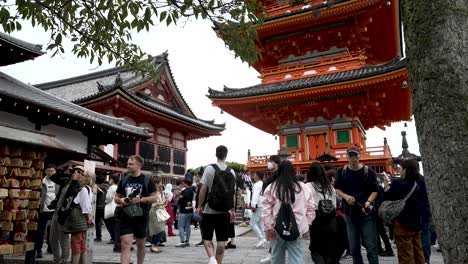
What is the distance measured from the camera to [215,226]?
501cm

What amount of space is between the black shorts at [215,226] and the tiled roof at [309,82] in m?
10.2

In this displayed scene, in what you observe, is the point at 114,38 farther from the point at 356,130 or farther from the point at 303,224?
the point at 356,130

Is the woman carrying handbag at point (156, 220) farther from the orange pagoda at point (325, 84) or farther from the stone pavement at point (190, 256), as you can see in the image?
the orange pagoda at point (325, 84)

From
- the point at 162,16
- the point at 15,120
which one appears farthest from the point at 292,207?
the point at 15,120

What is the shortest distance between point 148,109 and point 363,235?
1383cm

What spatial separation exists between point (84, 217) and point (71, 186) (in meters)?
0.52

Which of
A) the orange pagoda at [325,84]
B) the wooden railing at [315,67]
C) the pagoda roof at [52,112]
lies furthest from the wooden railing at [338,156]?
the pagoda roof at [52,112]

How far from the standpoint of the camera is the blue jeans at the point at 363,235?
4.45m

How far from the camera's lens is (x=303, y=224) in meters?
3.90

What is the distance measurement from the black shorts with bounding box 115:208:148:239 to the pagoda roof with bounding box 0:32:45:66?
6389mm

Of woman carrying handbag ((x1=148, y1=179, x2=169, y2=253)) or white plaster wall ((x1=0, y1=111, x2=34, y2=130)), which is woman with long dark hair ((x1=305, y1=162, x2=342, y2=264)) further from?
white plaster wall ((x1=0, y1=111, x2=34, y2=130))

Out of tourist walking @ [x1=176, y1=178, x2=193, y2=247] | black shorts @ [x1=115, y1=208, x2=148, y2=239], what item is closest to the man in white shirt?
tourist walking @ [x1=176, y1=178, x2=193, y2=247]

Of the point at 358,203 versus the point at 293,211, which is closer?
the point at 293,211

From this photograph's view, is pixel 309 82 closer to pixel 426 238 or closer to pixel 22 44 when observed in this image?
pixel 426 238
